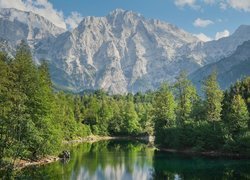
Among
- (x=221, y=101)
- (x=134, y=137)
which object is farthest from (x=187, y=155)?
(x=134, y=137)

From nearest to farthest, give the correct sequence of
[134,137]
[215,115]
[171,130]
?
[215,115] < [171,130] < [134,137]

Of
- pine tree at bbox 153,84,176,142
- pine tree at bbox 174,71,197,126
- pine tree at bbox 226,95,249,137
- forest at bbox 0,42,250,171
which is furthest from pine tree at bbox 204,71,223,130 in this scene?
pine tree at bbox 153,84,176,142

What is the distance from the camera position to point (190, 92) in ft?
342

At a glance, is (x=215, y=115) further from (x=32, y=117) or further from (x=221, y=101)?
(x=32, y=117)

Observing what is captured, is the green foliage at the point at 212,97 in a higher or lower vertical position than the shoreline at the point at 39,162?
higher

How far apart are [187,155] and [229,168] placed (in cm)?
2324

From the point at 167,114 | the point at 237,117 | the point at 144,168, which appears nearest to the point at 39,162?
the point at 144,168

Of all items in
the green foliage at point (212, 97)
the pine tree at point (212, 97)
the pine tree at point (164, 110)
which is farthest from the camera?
the pine tree at point (164, 110)

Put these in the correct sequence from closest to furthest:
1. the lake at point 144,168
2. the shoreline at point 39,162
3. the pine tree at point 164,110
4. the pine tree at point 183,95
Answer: the lake at point 144,168 → the shoreline at point 39,162 → the pine tree at point 183,95 → the pine tree at point 164,110

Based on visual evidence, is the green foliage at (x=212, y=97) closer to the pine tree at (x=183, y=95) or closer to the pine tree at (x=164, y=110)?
the pine tree at (x=183, y=95)

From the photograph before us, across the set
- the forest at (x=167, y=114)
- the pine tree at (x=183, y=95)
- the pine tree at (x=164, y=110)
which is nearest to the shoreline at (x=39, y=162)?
the forest at (x=167, y=114)

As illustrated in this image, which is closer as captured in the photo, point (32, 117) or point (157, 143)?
point (32, 117)

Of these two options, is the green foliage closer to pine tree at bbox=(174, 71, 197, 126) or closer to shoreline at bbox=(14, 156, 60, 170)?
pine tree at bbox=(174, 71, 197, 126)

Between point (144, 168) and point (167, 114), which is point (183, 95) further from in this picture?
point (144, 168)
